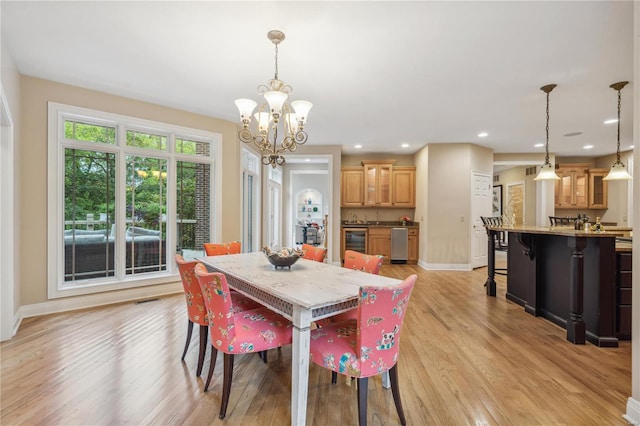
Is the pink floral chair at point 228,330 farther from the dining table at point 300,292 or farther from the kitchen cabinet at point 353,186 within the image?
the kitchen cabinet at point 353,186

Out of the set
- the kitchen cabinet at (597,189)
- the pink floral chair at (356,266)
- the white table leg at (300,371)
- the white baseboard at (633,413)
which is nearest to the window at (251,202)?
the pink floral chair at (356,266)

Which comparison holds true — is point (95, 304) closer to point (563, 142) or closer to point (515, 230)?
point (515, 230)

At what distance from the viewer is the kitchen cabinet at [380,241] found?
6.73 metres

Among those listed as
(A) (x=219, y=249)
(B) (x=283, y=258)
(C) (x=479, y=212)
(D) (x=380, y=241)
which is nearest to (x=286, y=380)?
(B) (x=283, y=258)

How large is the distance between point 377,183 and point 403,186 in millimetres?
636

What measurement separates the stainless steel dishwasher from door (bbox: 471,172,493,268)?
1362 millimetres

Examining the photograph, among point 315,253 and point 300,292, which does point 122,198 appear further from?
point 300,292

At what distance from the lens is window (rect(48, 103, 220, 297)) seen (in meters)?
3.33

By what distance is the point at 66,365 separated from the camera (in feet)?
7.21

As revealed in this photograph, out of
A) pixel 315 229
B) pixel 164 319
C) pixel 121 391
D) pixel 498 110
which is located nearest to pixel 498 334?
pixel 498 110

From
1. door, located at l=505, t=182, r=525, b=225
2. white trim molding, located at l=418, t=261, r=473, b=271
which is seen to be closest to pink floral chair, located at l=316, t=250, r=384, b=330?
white trim molding, located at l=418, t=261, r=473, b=271

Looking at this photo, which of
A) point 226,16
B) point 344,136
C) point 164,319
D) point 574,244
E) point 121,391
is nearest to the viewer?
point 121,391

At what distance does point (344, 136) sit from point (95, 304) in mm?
4644

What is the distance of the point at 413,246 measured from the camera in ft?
21.9
